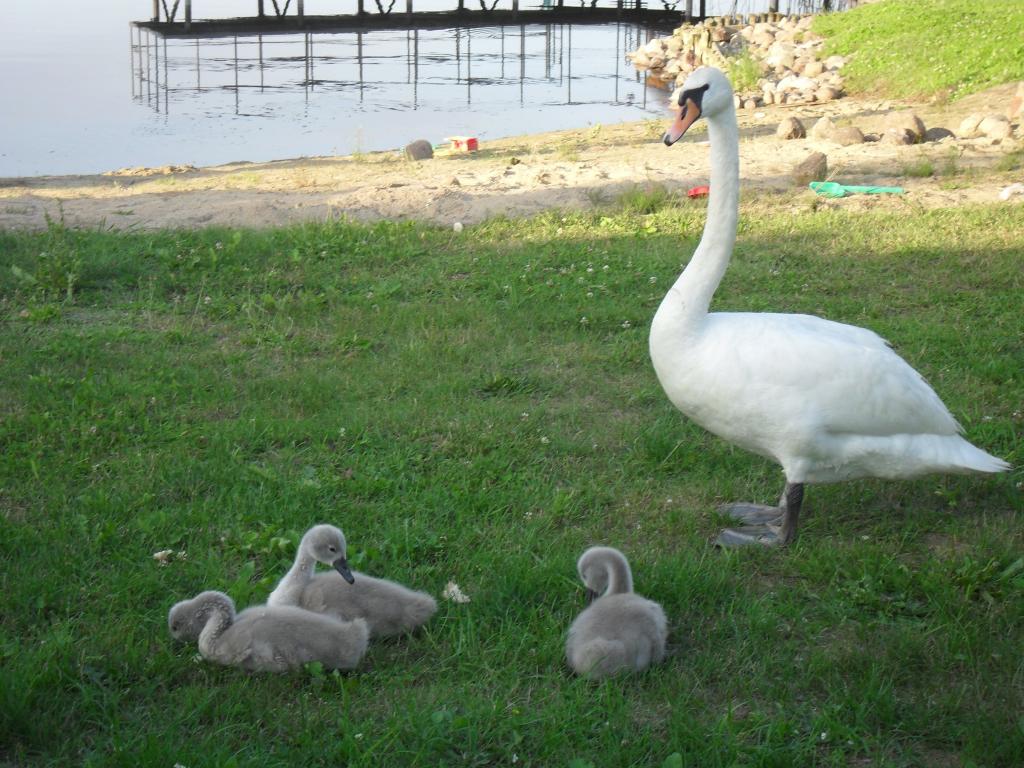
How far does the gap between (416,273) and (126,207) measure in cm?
429

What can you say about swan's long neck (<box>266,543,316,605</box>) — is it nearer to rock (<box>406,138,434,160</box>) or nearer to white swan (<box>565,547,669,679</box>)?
white swan (<box>565,547,669,679</box>)

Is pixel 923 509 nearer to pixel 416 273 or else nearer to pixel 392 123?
pixel 416 273

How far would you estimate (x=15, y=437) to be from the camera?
217 inches

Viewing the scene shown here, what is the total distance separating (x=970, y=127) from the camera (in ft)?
44.4

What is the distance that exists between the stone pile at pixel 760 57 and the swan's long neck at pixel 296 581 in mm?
15241

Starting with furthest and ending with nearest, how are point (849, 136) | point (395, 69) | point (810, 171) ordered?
point (395, 69) → point (849, 136) → point (810, 171)

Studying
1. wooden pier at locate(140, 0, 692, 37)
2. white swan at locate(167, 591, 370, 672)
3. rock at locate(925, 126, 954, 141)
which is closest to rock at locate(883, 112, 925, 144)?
rock at locate(925, 126, 954, 141)

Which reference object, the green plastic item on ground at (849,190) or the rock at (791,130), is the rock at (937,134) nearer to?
the rock at (791,130)

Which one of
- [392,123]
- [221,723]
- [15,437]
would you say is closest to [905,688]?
[221,723]

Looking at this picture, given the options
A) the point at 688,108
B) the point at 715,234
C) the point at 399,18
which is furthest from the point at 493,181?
the point at 399,18

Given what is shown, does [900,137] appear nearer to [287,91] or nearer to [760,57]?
[760,57]

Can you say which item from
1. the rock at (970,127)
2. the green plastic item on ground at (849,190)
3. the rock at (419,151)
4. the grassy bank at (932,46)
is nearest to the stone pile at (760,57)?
the grassy bank at (932,46)

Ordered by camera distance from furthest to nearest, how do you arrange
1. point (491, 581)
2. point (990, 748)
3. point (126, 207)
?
point (126, 207) < point (491, 581) < point (990, 748)

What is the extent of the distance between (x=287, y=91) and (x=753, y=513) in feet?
75.4
